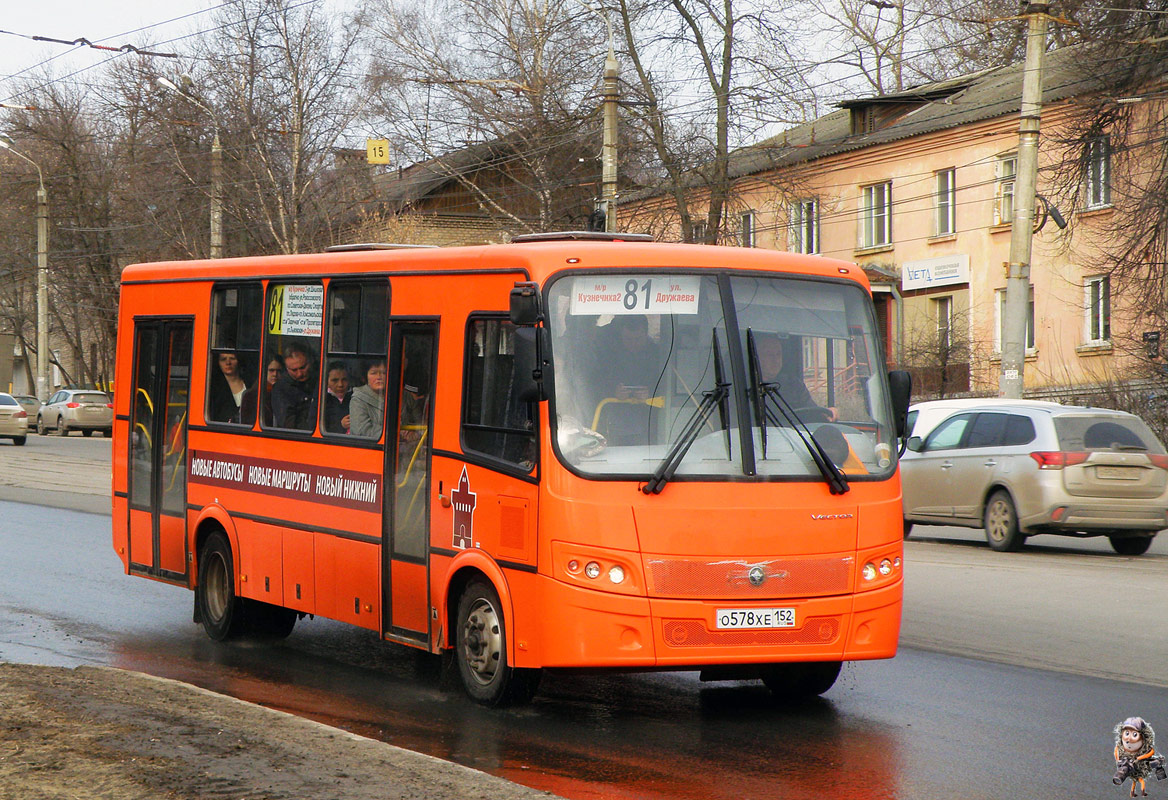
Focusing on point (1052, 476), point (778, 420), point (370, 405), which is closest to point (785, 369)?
point (778, 420)

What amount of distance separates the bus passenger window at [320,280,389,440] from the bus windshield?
5.66ft

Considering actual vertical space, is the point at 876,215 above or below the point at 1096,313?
above

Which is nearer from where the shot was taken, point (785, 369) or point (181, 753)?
point (181, 753)

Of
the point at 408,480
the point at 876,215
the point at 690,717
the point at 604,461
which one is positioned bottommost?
the point at 690,717

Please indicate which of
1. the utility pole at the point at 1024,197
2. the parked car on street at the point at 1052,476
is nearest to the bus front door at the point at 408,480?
the parked car on street at the point at 1052,476

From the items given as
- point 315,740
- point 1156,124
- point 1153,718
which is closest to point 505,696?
point 315,740

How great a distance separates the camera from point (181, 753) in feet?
19.8

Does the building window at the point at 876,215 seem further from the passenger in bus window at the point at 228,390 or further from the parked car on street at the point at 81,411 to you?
the passenger in bus window at the point at 228,390

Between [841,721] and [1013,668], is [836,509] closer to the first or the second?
[841,721]

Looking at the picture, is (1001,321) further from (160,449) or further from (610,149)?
(160,449)

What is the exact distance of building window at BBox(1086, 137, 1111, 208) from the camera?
2700 cm

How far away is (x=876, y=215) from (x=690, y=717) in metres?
37.8

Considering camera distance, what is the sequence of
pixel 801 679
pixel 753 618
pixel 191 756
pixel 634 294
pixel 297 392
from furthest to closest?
pixel 297 392 < pixel 801 679 < pixel 634 294 < pixel 753 618 < pixel 191 756

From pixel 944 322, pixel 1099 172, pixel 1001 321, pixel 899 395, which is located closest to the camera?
pixel 899 395
